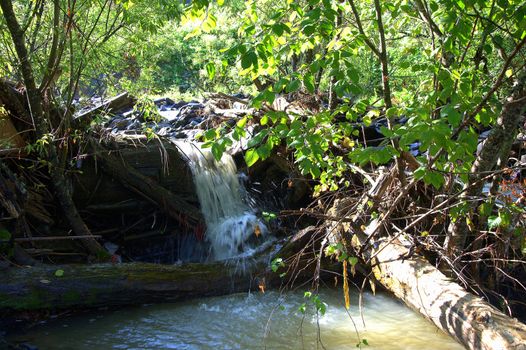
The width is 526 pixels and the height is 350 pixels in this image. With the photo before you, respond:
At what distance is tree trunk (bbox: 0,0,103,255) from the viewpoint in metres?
5.18

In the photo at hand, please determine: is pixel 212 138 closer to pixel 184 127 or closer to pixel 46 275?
pixel 46 275

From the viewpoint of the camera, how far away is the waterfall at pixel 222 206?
24.1 ft

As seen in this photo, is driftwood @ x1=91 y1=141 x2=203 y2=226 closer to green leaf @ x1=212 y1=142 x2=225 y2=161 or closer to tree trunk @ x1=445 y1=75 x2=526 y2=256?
green leaf @ x1=212 y1=142 x2=225 y2=161

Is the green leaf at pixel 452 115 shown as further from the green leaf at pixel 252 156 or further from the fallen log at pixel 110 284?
the fallen log at pixel 110 284

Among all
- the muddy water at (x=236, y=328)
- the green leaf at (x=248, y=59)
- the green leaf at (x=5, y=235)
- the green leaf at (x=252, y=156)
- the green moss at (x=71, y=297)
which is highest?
the green leaf at (x=248, y=59)

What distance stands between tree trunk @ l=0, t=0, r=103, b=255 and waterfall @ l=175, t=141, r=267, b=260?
74.7 inches

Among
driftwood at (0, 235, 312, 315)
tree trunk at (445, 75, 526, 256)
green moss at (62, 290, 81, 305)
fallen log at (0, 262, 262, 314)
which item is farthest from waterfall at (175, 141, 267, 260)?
tree trunk at (445, 75, 526, 256)

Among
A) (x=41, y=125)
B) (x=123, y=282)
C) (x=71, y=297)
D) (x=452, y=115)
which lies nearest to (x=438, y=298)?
(x=452, y=115)

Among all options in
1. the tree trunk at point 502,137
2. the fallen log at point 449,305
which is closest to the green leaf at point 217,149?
the fallen log at point 449,305

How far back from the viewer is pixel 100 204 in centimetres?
679

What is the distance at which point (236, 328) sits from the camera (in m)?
5.09

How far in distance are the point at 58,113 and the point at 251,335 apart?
376 centimetres

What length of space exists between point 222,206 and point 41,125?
10.1ft

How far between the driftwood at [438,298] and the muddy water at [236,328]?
632 millimetres
